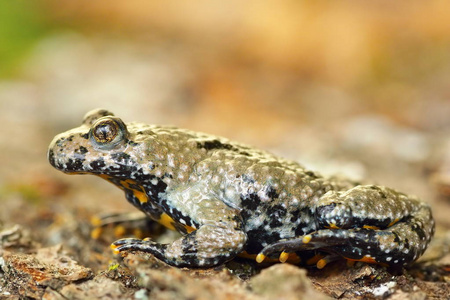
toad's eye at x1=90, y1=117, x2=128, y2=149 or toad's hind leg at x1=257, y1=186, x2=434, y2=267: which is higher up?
toad's eye at x1=90, y1=117, x2=128, y2=149

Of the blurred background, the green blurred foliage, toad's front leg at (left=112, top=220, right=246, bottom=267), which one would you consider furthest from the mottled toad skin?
the green blurred foliage

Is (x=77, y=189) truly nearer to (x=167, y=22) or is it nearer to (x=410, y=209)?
(x=410, y=209)

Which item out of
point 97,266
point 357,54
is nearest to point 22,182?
point 97,266

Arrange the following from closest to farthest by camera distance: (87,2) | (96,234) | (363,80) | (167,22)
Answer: (96,234) → (363,80) → (167,22) → (87,2)

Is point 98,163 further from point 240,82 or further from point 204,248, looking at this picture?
point 240,82

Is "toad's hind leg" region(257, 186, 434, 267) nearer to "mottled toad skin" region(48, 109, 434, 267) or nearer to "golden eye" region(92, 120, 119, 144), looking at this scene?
"mottled toad skin" region(48, 109, 434, 267)

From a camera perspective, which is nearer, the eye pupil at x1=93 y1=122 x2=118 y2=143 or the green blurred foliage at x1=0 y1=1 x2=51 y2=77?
the eye pupil at x1=93 y1=122 x2=118 y2=143

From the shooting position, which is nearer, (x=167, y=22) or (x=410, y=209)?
(x=410, y=209)

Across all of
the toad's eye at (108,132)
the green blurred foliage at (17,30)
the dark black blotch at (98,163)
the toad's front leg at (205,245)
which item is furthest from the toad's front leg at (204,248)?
the green blurred foliage at (17,30)
